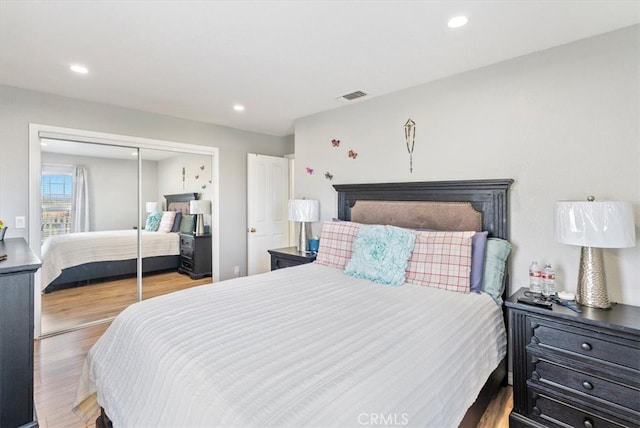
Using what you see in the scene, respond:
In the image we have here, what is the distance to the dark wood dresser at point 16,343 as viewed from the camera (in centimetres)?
155

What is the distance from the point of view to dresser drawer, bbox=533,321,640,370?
1.49 m

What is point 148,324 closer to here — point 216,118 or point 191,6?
point 191,6

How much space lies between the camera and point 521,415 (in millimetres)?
1817

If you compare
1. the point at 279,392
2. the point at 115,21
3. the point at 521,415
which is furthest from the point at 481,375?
the point at 115,21

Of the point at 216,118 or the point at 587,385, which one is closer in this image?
the point at 587,385

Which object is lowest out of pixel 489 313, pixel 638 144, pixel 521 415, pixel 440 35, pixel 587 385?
pixel 521 415

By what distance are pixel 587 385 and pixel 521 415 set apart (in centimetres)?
42

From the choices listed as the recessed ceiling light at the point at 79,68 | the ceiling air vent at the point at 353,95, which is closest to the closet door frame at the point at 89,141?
the recessed ceiling light at the point at 79,68

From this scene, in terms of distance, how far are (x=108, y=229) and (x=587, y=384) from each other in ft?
14.8

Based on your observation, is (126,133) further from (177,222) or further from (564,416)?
(564,416)

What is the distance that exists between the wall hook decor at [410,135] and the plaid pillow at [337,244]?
0.83 m

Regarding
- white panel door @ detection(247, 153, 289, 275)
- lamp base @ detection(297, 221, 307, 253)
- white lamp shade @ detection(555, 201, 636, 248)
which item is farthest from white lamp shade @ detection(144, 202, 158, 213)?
white lamp shade @ detection(555, 201, 636, 248)

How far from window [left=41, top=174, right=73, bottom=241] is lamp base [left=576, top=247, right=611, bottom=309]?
4588 mm

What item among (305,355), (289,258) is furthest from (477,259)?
(289,258)
